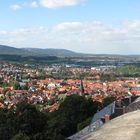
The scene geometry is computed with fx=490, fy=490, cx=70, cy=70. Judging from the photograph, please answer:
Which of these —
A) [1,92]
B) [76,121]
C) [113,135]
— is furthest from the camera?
[1,92]

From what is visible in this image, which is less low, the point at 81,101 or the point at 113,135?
the point at 113,135

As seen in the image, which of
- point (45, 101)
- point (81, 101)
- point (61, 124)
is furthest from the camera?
point (45, 101)

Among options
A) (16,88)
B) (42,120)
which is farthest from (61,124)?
(16,88)

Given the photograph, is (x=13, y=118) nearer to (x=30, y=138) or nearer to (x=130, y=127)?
(x=30, y=138)

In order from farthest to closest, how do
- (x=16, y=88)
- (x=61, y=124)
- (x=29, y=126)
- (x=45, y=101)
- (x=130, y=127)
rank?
(x=16, y=88) < (x=45, y=101) < (x=61, y=124) < (x=29, y=126) < (x=130, y=127)

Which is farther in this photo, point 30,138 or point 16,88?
point 16,88

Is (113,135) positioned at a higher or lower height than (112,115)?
higher

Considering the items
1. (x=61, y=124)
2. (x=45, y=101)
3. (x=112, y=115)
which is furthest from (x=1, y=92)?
(x=112, y=115)

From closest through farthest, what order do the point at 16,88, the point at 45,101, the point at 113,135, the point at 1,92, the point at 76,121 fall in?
the point at 113,135 < the point at 76,121 < the point at 45,101 < the point at 1,92 < the point at 16,88

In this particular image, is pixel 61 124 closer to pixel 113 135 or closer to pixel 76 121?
pixel 76 121
